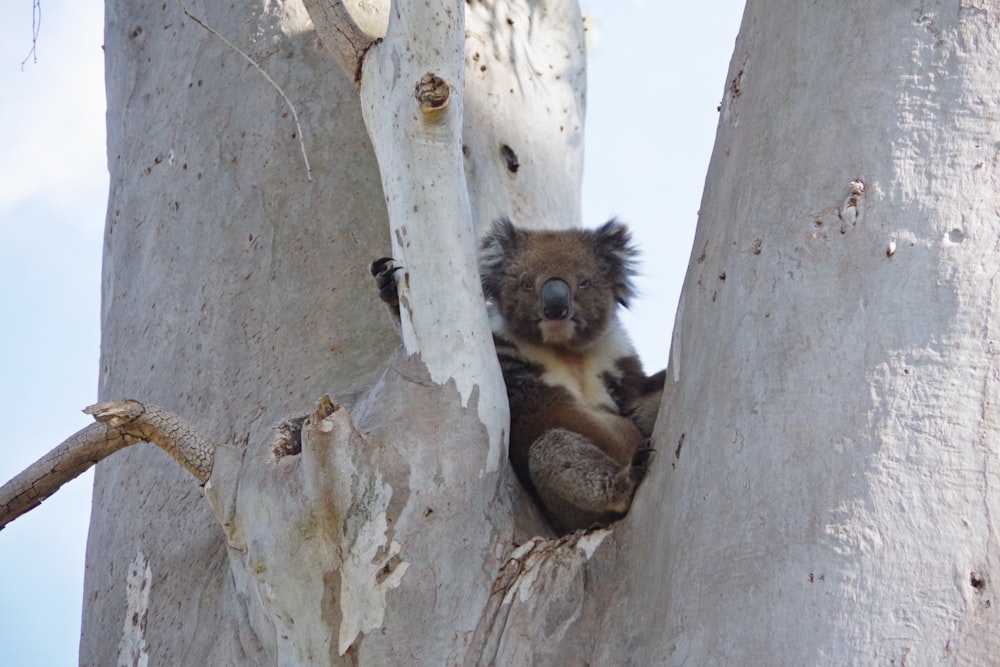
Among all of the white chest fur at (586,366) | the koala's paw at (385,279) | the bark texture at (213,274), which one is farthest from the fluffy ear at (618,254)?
the koala's paw at (385,279)

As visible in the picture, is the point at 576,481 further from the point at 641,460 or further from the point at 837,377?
the point at 837,377

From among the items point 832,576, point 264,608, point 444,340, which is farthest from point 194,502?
point 832,576

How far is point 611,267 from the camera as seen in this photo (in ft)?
17.2

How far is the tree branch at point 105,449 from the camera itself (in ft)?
10.2

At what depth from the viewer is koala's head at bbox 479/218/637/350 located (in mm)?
4750

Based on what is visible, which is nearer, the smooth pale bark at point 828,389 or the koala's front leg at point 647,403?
the smooth pale bark at point 828,389

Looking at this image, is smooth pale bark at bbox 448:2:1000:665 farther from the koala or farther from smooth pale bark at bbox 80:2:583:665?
the koala

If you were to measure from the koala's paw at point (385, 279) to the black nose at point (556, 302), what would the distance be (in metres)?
1.18

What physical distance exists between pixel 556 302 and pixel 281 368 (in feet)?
4.42

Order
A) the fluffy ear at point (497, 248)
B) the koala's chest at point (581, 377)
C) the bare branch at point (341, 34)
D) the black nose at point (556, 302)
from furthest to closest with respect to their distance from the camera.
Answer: the fluffy ear at point (497, 248) < the black nose at point (556, 302) < the koala's chest at point (581, 377) < the bare branch at point (341, 34)

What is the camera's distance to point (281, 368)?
374cm

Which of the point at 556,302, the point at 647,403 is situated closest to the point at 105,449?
the point at 556,302

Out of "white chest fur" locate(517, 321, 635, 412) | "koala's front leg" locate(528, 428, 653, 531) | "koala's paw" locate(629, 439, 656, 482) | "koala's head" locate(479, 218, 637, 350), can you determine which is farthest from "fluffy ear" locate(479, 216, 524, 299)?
"koala's paw" locate(629, 439, 656, 482)

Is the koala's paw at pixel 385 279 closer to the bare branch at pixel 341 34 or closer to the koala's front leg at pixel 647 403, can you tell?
the bare branch at pixel 341 34
